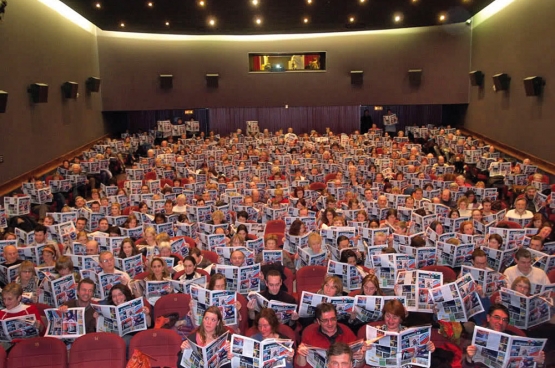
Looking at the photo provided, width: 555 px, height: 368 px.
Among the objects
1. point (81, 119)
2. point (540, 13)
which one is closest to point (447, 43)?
point (540, 13)

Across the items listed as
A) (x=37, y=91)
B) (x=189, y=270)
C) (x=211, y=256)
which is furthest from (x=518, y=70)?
(x=37, y=91)

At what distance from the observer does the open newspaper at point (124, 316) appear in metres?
5.59

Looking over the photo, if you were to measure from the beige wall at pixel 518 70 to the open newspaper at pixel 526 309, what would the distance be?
10.7 m

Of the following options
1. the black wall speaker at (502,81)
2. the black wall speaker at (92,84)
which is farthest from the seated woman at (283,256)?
the black wall speaker at (92,84)

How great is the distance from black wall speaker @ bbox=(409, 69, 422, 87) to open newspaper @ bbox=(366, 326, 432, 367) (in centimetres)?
2093

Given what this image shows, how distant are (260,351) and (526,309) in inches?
118

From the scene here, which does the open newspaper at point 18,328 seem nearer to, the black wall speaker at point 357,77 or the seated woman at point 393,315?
the seated woman at point 393,315

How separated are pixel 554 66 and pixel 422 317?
1190 centimetres

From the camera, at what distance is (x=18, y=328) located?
561cm

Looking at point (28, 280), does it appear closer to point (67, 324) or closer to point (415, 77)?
point (67, 324)

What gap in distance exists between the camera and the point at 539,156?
15953 millimetres

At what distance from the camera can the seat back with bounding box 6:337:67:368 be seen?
5.25 m

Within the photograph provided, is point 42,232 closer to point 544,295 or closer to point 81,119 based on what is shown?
point 544,295

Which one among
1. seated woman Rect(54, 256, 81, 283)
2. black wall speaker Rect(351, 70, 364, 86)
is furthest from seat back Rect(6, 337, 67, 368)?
black wall speaker Rect(351, 70, 364, 86)
